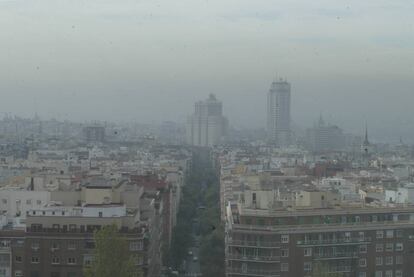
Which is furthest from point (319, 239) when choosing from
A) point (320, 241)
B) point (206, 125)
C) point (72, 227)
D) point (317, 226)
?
point (206, 125)

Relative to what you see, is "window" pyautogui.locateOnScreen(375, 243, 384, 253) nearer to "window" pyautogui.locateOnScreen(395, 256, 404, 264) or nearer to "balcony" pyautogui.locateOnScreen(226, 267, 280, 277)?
"window" pyautogui.locateOnScreen(395, 256, 404, 264)

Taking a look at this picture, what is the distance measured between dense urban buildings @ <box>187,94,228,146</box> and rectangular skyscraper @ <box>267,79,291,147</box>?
205 inches

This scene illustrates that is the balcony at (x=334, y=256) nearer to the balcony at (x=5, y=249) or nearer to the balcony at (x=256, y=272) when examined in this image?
the balcony at (x=256, y=272)

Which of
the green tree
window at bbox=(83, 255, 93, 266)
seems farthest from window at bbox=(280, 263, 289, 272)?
the green tree

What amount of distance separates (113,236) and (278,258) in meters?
3.38

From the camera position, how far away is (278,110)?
8306cm

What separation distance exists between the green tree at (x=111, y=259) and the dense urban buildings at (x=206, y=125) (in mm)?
72945

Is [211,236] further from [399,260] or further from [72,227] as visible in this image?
[72,227]

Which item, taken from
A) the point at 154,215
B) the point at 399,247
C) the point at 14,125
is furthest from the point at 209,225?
the point at 14,125

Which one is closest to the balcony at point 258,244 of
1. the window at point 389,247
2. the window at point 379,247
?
the window at point 379,247

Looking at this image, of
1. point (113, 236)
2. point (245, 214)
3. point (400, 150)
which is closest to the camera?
point (113, 236)

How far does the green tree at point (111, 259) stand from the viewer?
9.37 m

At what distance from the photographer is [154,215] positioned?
14.3 m

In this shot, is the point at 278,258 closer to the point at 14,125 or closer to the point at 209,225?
the point at 209,225
